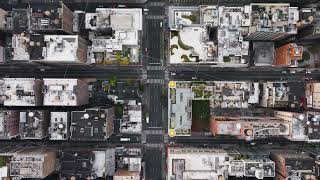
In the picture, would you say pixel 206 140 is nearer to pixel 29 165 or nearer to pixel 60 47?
pixel 60 47

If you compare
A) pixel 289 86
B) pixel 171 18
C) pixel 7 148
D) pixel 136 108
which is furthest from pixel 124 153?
pixel 289 86

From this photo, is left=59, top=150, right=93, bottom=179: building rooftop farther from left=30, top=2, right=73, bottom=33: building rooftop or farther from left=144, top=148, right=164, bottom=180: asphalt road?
left=30, top=2, right=73, bottom=33: building rooftop

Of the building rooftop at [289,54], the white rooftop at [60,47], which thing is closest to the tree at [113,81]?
the white rooftop at [60,47]

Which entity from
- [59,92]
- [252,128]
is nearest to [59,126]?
[59,92]

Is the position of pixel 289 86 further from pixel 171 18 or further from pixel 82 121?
pixel 82 121

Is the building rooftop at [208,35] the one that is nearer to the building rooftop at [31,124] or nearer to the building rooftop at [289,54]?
the building rooftop at [289,54]

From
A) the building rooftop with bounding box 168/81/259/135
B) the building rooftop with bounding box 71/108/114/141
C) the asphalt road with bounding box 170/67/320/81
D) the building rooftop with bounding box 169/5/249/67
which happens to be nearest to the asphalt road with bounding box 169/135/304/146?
the building rooftop with bounding box 168/81/259/135
